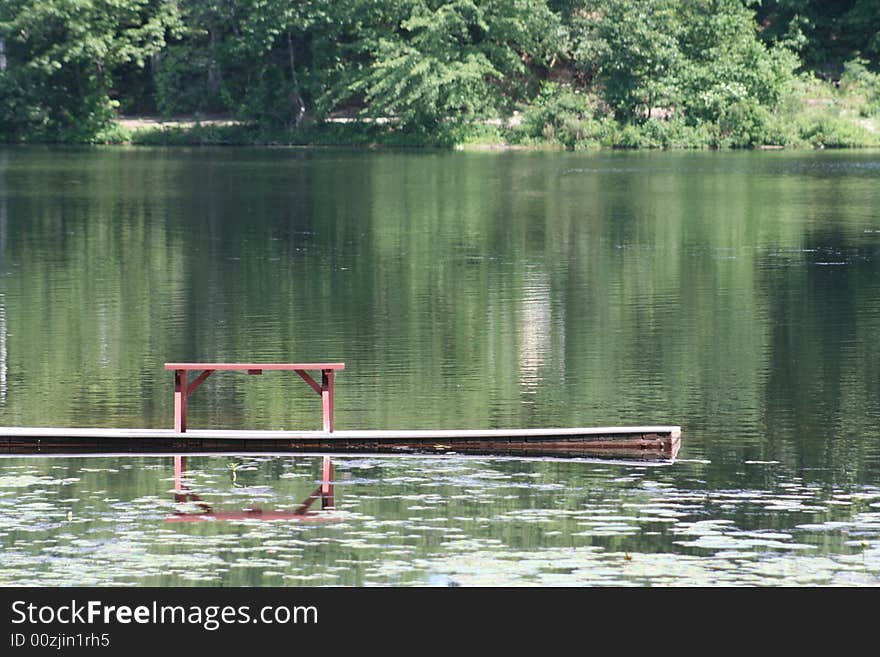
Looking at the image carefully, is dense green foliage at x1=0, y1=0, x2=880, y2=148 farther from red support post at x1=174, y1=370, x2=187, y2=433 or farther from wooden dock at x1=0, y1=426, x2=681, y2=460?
wooden dock at x1=0, y1=426, x2=681, y2=460

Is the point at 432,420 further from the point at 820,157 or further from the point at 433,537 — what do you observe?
the point at 820,157

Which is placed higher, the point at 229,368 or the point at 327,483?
the point at 229,368

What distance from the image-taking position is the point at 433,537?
1505 cm

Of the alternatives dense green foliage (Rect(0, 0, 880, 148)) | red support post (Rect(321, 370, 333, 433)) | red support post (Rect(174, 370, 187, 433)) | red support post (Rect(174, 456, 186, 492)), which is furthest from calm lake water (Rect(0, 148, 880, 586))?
dense green foliage (Rect(0, 0, 880, 148))

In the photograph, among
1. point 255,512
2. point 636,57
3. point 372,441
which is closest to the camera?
point 255,512

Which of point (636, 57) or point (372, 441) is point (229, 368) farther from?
point (636, 57)

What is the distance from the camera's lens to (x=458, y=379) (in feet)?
73.5

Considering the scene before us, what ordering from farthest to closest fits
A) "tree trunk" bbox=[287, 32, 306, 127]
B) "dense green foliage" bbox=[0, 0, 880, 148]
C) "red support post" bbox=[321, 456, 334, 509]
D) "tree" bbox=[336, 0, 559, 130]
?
1. "tree trunk" bbox=[287, 32, 306, 127]
2. "dense green foliage" bbox=[0, 0, 880, 148]
3. "tree" bbox=[336, 0, 559, 130]
4. "red support post" bbox=[321, 456, 334, 509]

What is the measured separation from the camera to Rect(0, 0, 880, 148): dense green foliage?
78875 millimetres

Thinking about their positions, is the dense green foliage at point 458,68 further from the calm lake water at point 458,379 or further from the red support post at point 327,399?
the red support post at point 327,399

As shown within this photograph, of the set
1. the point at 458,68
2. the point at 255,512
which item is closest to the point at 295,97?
the point at 458,68

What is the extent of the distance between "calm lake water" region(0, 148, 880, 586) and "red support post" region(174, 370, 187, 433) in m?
0.49

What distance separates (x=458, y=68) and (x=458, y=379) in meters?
57.5
